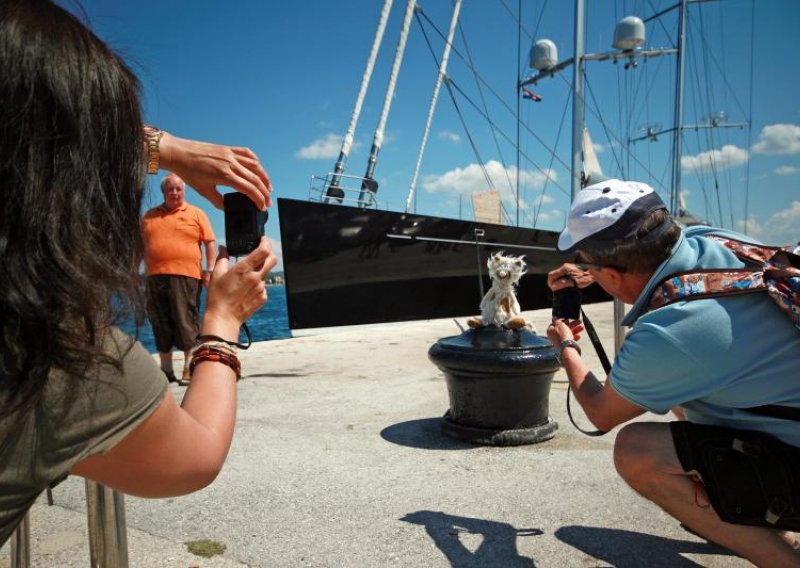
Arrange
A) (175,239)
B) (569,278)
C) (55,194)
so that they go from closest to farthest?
(55,194) < (569,278) < (175,239)

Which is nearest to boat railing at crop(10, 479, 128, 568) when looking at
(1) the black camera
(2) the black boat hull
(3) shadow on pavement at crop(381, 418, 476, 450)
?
(1) the black camera

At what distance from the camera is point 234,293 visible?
1.34 meters

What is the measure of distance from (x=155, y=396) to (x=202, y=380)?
0.23 m

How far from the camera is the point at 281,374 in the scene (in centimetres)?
618

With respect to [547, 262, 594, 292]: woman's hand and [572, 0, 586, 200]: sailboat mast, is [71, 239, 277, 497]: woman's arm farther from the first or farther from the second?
[572, 0, 586, 200]: sailboat mast

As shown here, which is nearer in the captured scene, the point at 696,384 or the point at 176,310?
the point at 696,384

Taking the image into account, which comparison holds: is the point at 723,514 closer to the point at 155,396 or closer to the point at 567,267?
the point at 567,267

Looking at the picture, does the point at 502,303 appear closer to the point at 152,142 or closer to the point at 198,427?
the point at 152,142

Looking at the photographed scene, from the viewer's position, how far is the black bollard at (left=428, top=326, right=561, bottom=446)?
354 centimetres

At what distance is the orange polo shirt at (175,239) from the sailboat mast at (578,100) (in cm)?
1123

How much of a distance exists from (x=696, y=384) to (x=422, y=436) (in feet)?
7.85

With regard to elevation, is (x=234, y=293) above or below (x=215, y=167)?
below

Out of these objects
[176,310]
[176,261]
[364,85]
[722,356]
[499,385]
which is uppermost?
[364,85]

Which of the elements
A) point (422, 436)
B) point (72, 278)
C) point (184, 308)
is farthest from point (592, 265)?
point (184, 308)
